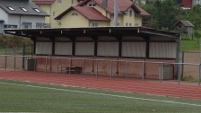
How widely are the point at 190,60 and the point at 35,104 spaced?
31951mm

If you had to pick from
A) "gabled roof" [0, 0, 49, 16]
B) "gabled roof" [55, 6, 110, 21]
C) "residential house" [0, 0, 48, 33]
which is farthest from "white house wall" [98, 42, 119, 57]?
"gabled roof" [0, 0, 49, 16]

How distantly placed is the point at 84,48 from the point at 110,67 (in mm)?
4011

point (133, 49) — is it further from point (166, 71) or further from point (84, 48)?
point (84, 48)

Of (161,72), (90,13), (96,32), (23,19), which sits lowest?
(161,72)

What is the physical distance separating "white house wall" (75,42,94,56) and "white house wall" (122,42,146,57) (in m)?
2.89

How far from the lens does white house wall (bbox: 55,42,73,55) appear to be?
4103 cm

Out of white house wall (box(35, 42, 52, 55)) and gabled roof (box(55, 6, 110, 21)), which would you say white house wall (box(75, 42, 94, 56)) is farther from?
gabled roof (box(55, 6, 110, 21))

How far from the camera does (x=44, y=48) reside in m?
42.9

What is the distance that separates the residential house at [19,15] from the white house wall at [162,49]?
40692 millimetres

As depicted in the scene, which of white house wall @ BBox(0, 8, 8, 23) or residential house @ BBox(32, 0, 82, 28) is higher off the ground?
residential house @ BBox(32, 0, 82, 28)

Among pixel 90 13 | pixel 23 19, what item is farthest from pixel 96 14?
pixel 23 19

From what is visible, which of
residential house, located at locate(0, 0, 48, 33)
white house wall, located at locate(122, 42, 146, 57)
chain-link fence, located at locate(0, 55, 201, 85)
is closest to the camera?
chain-link fence, located at locate(0, 55, 201, 85)

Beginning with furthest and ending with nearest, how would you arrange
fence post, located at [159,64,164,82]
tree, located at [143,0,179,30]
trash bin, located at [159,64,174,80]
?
tree, located at [143,0,179,30]
trash bin, located at [159,64,174,80]
fence post, located at [159,64,164,82]

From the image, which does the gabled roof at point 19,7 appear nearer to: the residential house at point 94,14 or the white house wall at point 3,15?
the white house wall at point 3,15
